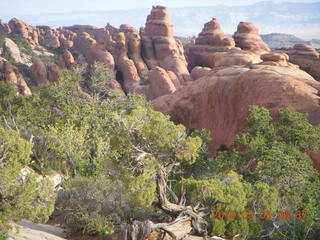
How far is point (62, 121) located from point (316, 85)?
27392 millimetres

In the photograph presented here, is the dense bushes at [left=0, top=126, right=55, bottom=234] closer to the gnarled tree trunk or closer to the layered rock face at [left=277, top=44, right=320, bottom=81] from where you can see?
the gnarled tree trunk

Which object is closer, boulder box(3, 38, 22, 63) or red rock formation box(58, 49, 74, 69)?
red rock formation box(58, 49, 74, 69)

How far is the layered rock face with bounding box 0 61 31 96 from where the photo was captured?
2754 inches

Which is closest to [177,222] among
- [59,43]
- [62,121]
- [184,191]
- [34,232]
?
[184,191]

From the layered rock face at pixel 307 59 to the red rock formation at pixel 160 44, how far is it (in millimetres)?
27235

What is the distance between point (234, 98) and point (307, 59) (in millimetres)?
33642

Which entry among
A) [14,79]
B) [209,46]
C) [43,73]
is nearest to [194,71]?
[209,46]

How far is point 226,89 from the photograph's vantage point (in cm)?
4016

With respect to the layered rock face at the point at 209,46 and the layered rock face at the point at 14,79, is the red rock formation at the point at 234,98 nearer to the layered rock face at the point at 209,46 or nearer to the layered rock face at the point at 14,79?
the layered rock face at the point at 14,79

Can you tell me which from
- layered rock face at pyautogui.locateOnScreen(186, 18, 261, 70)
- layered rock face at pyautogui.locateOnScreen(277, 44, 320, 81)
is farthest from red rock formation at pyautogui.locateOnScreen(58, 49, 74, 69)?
layered rock face at pyautogui.locateOnScreen(277, 44, 320, 81)

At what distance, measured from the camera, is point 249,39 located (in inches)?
3201

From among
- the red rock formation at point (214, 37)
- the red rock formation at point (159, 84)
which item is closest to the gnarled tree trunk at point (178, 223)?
the red rock formation at point (159, 84)

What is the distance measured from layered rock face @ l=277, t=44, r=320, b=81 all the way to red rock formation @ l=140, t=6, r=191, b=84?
89.4ft

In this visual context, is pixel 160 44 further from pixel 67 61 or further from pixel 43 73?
pixel 43 73
